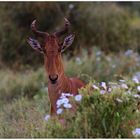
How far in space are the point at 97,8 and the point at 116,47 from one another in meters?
1.03

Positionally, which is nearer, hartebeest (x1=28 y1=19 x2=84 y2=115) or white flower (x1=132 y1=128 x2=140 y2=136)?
white flower (x1=132 y1=128 x2=140 y2=136)

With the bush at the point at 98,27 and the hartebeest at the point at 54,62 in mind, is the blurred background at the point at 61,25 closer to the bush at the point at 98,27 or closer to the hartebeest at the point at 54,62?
the bush at the point at 98,27

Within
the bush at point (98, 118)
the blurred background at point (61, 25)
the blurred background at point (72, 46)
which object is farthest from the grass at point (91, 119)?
the blurred background at point (61, 25)

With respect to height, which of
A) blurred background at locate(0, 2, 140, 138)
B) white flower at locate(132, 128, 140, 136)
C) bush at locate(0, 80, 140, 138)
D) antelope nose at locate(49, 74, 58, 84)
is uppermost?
antelope nose at locate(49, 74, 58, 84)

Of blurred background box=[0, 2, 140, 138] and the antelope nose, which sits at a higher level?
the antelope nose

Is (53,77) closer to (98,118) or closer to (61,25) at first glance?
(98,118)

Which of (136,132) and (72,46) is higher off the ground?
(136,132)

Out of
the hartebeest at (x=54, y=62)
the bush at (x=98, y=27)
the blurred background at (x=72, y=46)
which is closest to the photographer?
the hartebeest at (x=54, y=62)

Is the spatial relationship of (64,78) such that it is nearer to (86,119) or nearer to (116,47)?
(86,119)

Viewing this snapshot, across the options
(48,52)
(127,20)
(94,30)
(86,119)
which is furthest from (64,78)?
(127,20)

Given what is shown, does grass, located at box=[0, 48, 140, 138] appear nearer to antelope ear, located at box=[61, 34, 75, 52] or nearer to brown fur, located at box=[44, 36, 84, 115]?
brown fur, located at box=[44, 36, 84, 115]

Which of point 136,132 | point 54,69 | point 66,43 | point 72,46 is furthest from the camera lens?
point 72,46

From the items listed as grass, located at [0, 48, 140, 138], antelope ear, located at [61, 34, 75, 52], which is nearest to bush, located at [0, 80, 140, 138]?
grass, located at [0, 48, 140, 138]

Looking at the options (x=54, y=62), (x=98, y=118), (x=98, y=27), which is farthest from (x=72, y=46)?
(x=98, y=118)
